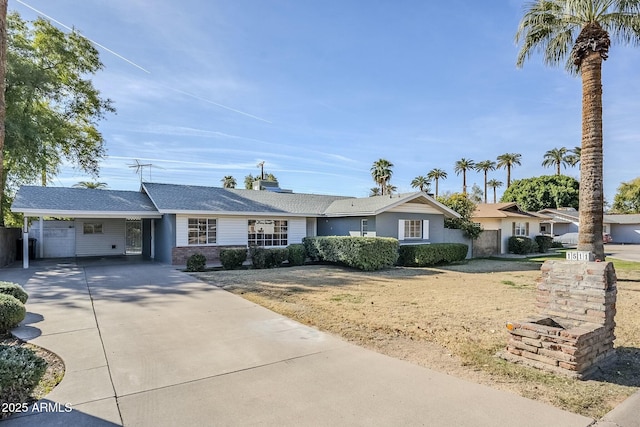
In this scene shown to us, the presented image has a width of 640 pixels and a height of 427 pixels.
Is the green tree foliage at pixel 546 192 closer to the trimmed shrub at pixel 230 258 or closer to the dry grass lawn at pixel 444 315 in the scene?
the dry grass lawn at pixel 444 315

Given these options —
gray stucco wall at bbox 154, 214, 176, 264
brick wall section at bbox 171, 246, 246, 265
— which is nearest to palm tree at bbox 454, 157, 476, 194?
brick wall section at bbox 171, 246, 246, 265

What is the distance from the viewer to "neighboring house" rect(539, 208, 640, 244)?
131 feet

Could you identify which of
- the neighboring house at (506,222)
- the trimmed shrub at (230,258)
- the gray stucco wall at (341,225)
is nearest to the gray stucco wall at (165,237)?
the trimmed shrub at (230,258)

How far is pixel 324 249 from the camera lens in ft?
56.1

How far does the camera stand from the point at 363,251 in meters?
14.8

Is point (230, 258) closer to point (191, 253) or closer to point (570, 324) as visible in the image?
point (191, 253)

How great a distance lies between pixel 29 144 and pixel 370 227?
16.2 meters

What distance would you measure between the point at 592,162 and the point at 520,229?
643 inches

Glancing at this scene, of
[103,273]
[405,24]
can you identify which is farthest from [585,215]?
[103,273]

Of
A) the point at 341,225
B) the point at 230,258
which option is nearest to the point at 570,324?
the point at 230,258

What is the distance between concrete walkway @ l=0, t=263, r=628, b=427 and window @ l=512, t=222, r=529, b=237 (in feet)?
79.3

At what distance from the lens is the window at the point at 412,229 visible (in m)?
19.3

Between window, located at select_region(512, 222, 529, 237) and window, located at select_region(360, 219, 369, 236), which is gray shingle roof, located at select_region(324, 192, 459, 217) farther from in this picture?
window, located at select_region(512, 222, 529, 237)

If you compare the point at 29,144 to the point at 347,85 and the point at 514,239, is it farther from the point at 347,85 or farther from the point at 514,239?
the point at 514,239
